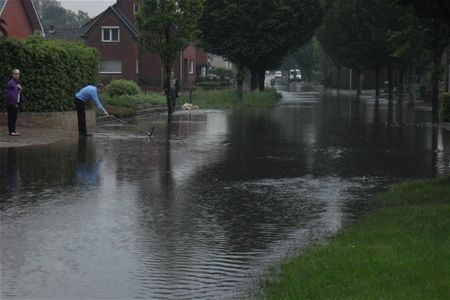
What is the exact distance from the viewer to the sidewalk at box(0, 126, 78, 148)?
58.9 ft

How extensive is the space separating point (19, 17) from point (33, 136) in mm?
23881

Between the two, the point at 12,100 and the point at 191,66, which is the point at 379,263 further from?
the point at 191,66

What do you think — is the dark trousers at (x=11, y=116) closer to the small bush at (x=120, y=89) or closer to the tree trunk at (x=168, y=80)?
the tree trunk at (x=168, y=80)

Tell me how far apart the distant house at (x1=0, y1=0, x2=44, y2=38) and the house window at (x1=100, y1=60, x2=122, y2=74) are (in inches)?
847

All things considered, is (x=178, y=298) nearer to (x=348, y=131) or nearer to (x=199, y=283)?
(x=199, y=283)

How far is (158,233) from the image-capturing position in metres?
8.59

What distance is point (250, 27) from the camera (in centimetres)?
4991

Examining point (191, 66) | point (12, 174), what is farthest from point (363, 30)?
point (12, 174)

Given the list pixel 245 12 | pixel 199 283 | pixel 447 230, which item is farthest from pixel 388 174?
pixel 245 12

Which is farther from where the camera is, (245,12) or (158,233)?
(245,12)

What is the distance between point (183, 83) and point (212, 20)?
66.4ft

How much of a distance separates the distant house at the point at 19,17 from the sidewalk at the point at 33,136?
19.3 metres

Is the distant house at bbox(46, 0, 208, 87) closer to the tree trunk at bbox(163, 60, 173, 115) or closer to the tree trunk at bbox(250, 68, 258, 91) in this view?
the tree trunk at bbox(250, 68, 258, 91)

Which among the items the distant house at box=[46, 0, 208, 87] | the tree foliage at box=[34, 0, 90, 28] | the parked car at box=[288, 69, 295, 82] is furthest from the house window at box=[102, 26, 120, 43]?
the tree foliage at box=[34, 0, 90, 28]
